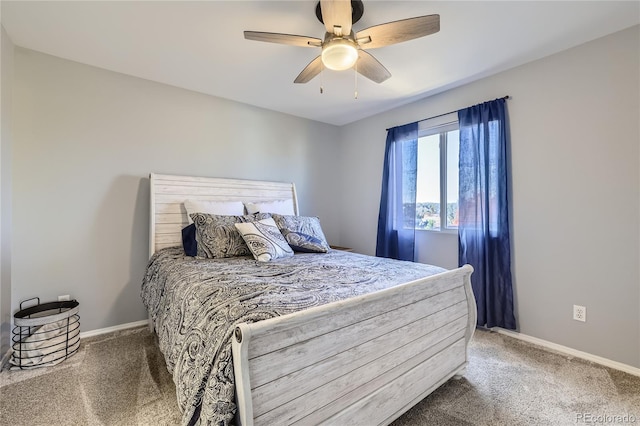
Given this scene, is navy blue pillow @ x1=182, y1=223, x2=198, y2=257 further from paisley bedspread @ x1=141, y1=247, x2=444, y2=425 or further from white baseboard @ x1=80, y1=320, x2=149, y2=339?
white baseboard @ x1=80, y1=320, x2=149, y2=339

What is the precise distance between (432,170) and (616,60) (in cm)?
163

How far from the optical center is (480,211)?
2758mm

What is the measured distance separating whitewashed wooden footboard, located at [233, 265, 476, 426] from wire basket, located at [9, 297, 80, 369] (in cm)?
201

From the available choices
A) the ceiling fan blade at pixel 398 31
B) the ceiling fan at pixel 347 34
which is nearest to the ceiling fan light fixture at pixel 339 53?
the ceiling fan at pixel 347 34

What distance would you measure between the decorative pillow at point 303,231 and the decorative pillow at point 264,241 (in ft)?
0.44

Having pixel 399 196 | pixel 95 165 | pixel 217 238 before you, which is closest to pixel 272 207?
pixel 217 238

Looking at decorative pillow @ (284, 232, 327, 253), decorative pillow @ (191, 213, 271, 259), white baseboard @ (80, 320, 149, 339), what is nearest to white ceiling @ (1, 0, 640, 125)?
decorative pillow @ (191, 213, 271, 259)

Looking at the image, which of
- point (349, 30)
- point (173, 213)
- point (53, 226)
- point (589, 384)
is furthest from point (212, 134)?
point (589, 384)

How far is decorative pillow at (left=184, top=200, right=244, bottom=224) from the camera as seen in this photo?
9.37ft

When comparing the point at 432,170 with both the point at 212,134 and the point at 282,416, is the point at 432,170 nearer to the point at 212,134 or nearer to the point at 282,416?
the point at 212,134

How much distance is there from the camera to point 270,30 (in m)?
2.08

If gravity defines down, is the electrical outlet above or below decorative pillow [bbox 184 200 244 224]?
below

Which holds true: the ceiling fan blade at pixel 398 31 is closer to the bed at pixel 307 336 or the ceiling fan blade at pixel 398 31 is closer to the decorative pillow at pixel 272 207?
the bed at pixel 307 336

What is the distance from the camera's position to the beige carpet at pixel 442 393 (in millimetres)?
1562
